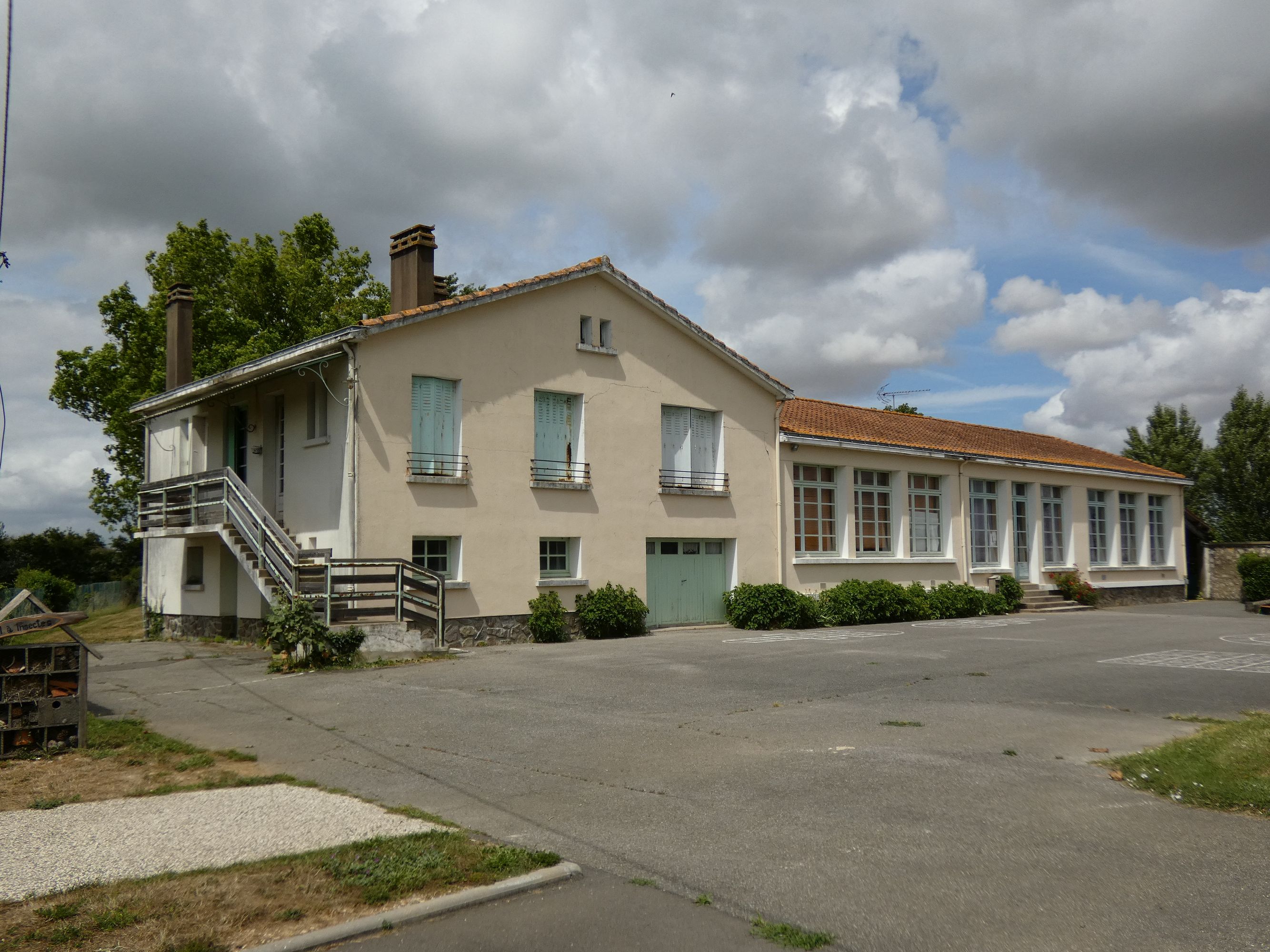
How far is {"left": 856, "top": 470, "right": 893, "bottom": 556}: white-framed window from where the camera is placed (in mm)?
25453

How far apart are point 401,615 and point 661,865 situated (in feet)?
38.2

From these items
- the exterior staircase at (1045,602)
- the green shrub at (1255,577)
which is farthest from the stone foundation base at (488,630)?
the green shrub at (1255,577)

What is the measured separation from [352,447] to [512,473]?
125 inches

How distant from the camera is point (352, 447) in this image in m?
17.0

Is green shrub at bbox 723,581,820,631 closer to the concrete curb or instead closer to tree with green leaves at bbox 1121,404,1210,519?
the concrete curb

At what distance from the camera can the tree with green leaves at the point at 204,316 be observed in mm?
32625

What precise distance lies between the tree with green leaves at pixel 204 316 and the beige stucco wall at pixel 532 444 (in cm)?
1472

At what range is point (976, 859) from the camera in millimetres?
5395

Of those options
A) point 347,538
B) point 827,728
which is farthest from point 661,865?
point 347,538

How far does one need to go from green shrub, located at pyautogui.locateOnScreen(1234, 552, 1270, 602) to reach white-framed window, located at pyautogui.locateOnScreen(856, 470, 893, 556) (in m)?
11.3

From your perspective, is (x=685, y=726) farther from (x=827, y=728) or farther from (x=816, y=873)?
(x=816, y=873)

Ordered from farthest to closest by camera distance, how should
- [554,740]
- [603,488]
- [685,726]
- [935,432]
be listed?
[935,432] → [603,488] → [685,726] → [554,740]

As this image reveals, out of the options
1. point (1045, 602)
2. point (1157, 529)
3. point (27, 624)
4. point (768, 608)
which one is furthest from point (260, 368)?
point (1157, 529)

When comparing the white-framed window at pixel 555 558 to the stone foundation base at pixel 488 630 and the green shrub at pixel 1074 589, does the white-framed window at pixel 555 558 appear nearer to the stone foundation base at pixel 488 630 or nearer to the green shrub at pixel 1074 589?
the stone foundation base at pixel 488 630
